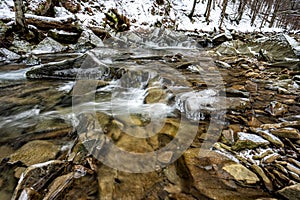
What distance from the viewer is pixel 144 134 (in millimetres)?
2992

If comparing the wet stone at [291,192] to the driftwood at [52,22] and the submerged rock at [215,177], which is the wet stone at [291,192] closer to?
the submerged rock at [215,177]

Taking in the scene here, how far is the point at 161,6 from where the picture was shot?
74.2 feet

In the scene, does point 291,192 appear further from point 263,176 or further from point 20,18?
point 20,18

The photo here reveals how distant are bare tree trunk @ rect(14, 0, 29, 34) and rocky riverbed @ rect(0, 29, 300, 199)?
3.13m

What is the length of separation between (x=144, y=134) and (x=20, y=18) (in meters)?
8.60

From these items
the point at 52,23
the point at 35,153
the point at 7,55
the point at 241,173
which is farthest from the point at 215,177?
the point at 52,23

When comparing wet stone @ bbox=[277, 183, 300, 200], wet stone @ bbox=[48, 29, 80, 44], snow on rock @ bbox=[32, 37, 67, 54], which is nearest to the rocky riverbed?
wet stone @ bbox=[277, 183, 300, 200]

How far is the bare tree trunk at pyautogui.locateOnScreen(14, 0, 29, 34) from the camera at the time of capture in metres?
7.94

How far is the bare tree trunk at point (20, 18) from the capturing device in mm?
7939

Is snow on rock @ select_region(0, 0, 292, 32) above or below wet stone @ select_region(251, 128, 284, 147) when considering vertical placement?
above

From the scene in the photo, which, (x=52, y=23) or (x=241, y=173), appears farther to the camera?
(x=52, y=23)

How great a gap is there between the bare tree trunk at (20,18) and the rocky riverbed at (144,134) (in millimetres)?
3134

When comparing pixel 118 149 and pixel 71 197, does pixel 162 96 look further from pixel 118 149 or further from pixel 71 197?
pixel 71 197

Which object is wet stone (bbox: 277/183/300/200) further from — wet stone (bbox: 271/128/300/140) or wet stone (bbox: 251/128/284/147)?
wet stone (bbox: 271/128/300/140)
